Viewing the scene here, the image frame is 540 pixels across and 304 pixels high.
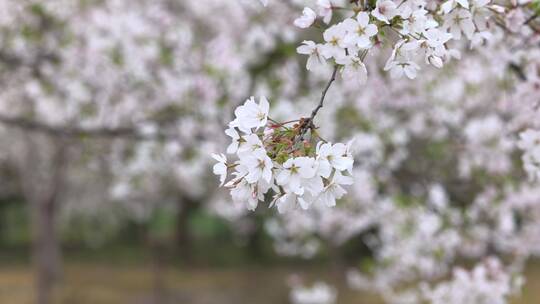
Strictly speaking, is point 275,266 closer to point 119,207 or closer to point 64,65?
point 119,207

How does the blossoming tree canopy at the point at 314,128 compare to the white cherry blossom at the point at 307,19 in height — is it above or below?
below

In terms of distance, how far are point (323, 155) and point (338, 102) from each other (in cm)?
508

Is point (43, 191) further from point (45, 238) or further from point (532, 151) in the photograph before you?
point (532, 151)

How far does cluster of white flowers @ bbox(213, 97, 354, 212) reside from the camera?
1.58 m

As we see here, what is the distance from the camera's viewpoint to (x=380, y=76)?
6.37 metres

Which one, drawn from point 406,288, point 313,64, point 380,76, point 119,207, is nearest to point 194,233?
point 119,207

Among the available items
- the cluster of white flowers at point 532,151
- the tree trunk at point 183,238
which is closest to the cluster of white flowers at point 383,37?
the cluster of white flowers at point 532,151

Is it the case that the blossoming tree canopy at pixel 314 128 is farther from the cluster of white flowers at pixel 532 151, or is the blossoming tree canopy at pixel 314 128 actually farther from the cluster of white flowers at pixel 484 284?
the cluster of white flowers at pixel 484 284

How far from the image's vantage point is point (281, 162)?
1606 mm

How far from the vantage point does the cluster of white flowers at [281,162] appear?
1.58 metres

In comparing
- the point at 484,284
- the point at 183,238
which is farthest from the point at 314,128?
the point at 183,238

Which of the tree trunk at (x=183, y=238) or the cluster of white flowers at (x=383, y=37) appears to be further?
the tree trunk at (x=183, y=238)

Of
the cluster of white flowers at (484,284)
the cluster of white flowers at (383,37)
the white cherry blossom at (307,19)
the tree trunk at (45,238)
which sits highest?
the tree trunk at (45,238)

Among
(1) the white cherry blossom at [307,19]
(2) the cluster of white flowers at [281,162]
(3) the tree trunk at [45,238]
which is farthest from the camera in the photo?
(3) the tree trunk at [45,238]
